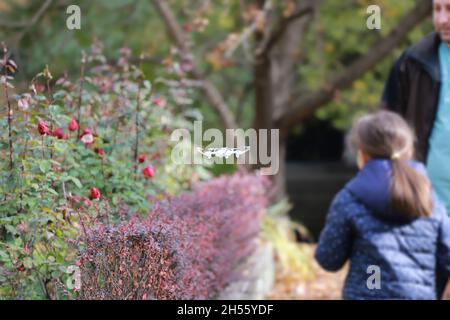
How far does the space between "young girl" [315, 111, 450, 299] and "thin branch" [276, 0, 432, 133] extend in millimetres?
5154

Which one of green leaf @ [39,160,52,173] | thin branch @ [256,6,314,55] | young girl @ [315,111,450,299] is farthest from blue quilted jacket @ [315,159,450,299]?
thin branch @ [256,6,314,55]

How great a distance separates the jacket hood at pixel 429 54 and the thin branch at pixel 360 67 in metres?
4.15

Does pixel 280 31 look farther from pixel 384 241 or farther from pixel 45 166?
pixel 45 166

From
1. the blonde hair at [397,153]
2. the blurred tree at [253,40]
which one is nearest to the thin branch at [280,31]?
the blurred tree at [253,40]

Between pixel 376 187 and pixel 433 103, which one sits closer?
pixel 376 187

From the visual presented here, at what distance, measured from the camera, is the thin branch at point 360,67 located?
8773mm

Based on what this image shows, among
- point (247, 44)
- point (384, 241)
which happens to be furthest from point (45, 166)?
point (247, 44)

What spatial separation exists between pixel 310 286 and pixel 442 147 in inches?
126

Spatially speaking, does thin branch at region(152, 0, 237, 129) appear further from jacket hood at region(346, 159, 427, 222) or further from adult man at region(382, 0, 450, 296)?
jacket hood at region(346, 159, 427, 222)

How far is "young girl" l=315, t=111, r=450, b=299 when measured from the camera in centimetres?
363

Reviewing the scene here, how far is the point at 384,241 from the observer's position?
3.65 meters

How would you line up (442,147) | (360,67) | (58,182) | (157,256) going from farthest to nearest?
(360,67)
(442,147)
(58,182)
(157,256)

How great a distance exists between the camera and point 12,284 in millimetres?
3369
